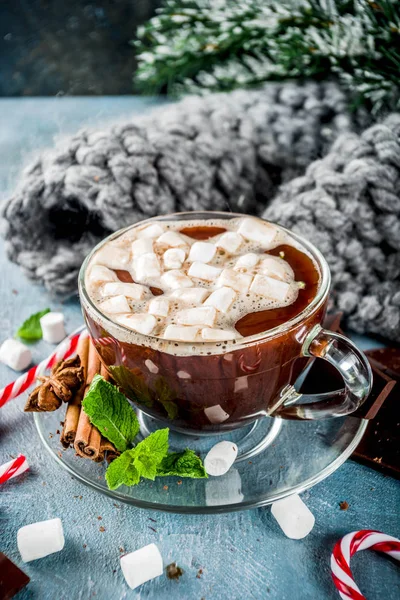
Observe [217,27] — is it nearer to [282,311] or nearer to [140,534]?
[282,311]

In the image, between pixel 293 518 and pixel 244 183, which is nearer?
pixel 293 518

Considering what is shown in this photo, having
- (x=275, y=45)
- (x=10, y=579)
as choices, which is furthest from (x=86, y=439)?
(x=275, y=45)

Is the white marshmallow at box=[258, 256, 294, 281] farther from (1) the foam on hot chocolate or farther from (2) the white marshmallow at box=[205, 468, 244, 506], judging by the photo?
(2) the white marshmallow at box=[205, 468, 244, 506]

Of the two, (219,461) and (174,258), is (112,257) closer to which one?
(174,258)

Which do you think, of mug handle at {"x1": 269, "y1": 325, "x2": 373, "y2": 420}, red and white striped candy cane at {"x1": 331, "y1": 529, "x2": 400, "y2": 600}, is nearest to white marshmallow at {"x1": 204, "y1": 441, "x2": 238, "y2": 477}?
mug handle at {"x1": 269, "y1": 325, "x2": 373, "y2": 420}

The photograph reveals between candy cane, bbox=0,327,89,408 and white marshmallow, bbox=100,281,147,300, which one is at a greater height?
white marshmallow, bbox=100,281,147,300

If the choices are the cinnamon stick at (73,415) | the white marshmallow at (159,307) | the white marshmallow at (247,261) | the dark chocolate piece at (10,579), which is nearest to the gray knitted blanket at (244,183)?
the white marshmallow at (247,261)

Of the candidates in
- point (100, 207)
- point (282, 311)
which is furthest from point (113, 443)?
point (100, 207)

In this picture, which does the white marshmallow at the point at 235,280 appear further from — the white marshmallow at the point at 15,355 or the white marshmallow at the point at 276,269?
the white marshmallow at the point at 15,355
